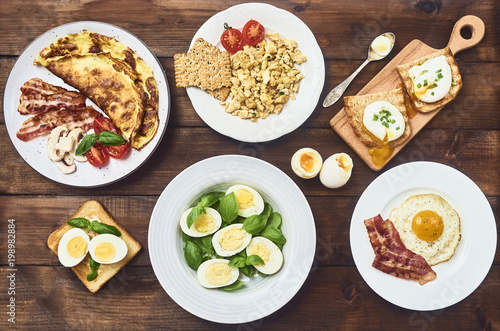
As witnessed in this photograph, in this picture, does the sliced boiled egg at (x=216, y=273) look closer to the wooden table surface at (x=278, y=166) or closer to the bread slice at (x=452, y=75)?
the wooden table surface at (x=278, y=166)

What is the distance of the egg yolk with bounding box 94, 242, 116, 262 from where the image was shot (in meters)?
2.38

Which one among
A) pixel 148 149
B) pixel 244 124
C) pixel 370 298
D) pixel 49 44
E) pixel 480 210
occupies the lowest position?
pixel 370 298

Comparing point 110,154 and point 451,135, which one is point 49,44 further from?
point 451,135

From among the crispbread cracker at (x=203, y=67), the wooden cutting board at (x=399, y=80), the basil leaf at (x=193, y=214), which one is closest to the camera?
the basil leaf at (x=193, y=214)

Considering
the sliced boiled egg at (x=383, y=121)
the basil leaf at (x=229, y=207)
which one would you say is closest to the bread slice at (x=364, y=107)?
the sliced boiled egg at (x=383, y=121)

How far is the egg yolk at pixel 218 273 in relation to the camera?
7.65 ft

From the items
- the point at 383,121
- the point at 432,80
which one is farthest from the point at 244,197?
the point at 432,80

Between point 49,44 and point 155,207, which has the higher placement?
point 49,44

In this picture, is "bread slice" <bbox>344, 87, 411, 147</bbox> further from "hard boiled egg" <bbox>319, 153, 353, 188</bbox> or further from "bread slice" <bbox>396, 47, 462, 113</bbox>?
"hard boiled egg" <bbox>319, 153, 353, 188</bbox>

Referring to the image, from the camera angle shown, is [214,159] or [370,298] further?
[370,298]

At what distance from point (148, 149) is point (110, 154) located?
0.81ft

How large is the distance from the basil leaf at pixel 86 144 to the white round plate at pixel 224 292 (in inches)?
21.4

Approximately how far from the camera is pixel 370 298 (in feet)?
8.27

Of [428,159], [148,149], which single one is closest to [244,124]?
[148,149]
